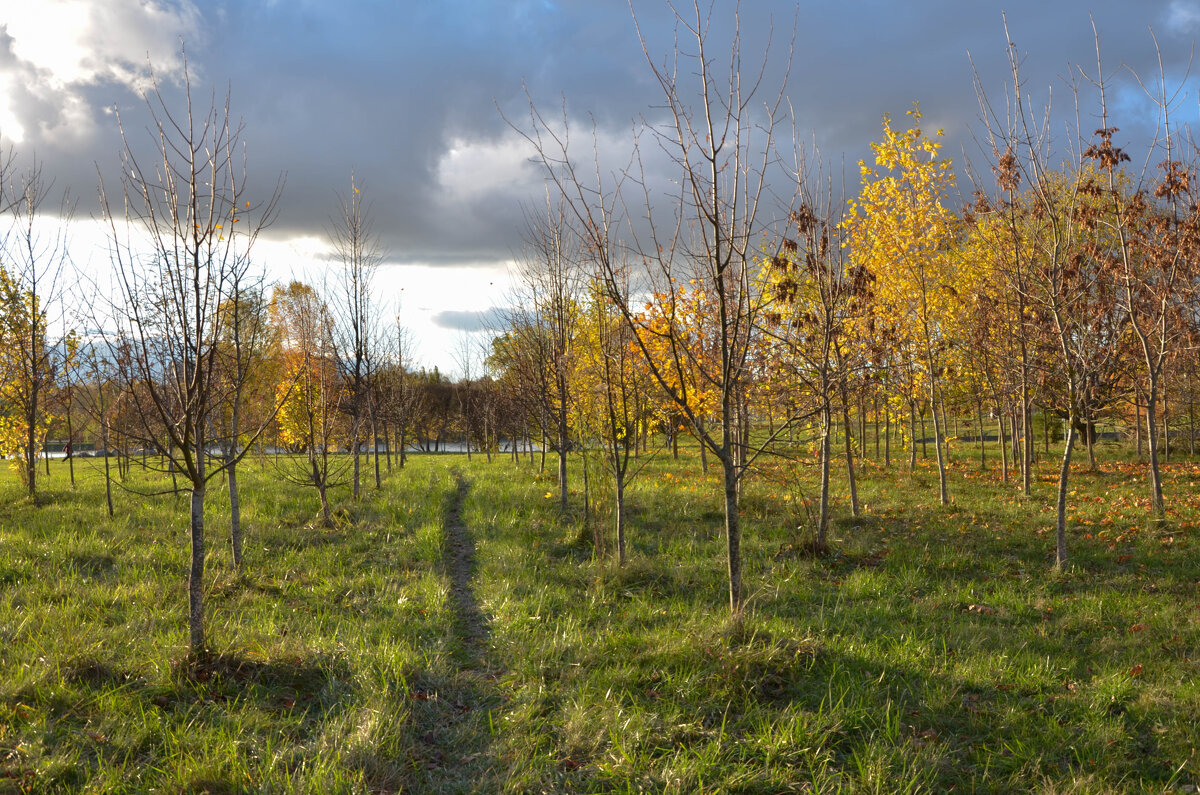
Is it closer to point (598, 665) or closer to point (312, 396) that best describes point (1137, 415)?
point (598, 665)

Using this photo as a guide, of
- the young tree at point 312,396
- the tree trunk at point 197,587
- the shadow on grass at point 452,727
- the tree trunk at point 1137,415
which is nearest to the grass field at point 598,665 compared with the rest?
the shadow on grass at point 452,727

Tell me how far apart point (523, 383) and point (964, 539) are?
7.95m

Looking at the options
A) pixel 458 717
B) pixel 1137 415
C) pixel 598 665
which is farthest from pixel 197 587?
pixel 1137 415

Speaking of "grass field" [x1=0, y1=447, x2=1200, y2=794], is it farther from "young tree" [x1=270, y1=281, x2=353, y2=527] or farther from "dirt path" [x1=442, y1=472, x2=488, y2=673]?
"young tree" [x1=270, y1=281, x2=353, y2=527]

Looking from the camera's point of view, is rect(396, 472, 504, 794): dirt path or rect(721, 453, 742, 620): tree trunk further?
rect(721, 453, 742, 620): tree trunk

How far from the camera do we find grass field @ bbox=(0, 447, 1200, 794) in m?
3.77

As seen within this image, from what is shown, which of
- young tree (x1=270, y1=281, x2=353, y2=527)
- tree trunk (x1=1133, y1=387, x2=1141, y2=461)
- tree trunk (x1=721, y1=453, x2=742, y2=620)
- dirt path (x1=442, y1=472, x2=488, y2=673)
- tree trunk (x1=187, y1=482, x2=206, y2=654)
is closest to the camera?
tree trunk (x1=187, y1=482, x2=206, y2=654)

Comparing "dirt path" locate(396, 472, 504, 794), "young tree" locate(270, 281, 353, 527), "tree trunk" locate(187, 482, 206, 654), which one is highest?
"young tree" locate(270, 281, 353, 527)

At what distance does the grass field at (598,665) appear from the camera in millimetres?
3773

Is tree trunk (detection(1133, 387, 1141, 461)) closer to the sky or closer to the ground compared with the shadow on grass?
closer to the sky

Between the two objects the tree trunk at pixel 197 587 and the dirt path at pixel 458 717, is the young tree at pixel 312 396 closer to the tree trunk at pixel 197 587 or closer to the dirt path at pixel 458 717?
the tree trunk at pixel 197 587

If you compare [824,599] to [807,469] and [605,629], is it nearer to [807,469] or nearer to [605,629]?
[605,629]

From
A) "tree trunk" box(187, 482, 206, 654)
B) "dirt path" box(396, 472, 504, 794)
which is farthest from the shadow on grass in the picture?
"tree trunk" box(187, 482, 206, 654)

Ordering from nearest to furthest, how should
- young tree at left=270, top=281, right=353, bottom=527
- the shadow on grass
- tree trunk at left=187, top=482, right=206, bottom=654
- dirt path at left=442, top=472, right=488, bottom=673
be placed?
the shadow on grass → tree trunk at left=187, top=482, right=206, bottom=654 → dirt path at left=442, top=472, right=488, bottom=673 → young tree at left=270, top=281, right=353, bottom=527
